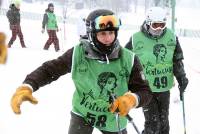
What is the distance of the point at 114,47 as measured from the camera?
3.91 metres

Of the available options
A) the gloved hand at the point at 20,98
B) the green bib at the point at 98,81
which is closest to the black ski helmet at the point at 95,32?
the green bib at the point at 98,81

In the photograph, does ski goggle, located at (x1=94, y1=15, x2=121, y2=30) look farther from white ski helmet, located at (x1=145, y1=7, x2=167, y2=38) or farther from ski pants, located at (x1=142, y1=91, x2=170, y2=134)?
ski pants, located at (x1=142, y1=91, x2=170, y2=134)

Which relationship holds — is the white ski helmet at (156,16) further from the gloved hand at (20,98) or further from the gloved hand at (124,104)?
the gloved hand at (20,98)

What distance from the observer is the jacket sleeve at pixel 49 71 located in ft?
12.4

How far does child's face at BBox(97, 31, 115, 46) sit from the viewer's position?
3.81 meters

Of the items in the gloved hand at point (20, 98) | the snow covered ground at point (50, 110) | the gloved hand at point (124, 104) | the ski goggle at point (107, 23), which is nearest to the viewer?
the gloved hand at point (20, 98)

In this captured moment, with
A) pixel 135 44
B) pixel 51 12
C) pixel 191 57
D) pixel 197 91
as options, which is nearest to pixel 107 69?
pixel 135 44

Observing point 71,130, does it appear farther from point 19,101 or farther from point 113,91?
point 19,101

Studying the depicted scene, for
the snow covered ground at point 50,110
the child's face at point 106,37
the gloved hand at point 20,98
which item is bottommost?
the snow covered ground at point 50,110

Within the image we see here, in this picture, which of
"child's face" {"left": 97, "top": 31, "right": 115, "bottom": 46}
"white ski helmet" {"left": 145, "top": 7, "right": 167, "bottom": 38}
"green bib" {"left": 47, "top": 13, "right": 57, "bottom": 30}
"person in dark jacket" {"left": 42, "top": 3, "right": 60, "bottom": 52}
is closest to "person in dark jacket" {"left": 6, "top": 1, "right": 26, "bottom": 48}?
"person in dark jacket" {"left": 42, "top": 3, "right": 60, "bottom": 52}

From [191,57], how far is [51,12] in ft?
21.0

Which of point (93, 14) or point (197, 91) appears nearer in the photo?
point (93, 14)

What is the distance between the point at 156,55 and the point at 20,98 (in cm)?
301

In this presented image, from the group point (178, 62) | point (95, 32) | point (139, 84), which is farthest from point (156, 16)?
point (95, 32)
